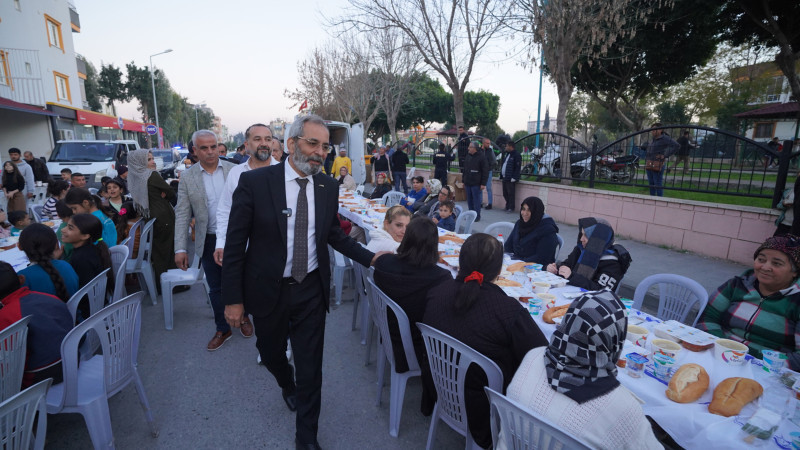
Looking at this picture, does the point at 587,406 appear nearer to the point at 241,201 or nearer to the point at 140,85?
the point at 241,201

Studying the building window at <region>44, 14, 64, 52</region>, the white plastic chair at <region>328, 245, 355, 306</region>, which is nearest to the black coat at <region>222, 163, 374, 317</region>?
the white plastic chair at <region>328, 245, 355, 306</region>

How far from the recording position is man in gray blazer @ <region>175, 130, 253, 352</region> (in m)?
3.44

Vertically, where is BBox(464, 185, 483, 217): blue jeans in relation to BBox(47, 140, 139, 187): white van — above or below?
below

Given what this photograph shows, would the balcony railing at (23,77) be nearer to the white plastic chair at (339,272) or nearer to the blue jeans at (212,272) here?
the blue jeans at (212,272)

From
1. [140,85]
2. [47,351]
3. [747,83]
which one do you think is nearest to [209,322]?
[47,351]

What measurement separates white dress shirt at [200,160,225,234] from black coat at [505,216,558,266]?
3.22 m

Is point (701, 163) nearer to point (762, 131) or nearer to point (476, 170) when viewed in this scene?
point (476, 170)

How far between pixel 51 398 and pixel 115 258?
1.72 metres

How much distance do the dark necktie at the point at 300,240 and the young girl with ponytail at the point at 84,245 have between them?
2.17 metres

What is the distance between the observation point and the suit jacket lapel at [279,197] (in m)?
2.08

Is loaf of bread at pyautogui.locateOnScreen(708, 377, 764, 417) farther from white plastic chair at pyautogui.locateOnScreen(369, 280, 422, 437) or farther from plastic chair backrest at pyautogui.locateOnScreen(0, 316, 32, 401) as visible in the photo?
plastic chair backrest at pyautogui.locateOnScreen(0, 316, 32, 401)

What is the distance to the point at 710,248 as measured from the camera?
6180 mm

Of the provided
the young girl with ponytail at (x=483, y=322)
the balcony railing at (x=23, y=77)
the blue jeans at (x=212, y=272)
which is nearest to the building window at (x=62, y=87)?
the balcony railing at (x=23, y=77)

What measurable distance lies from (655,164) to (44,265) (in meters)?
8.77
